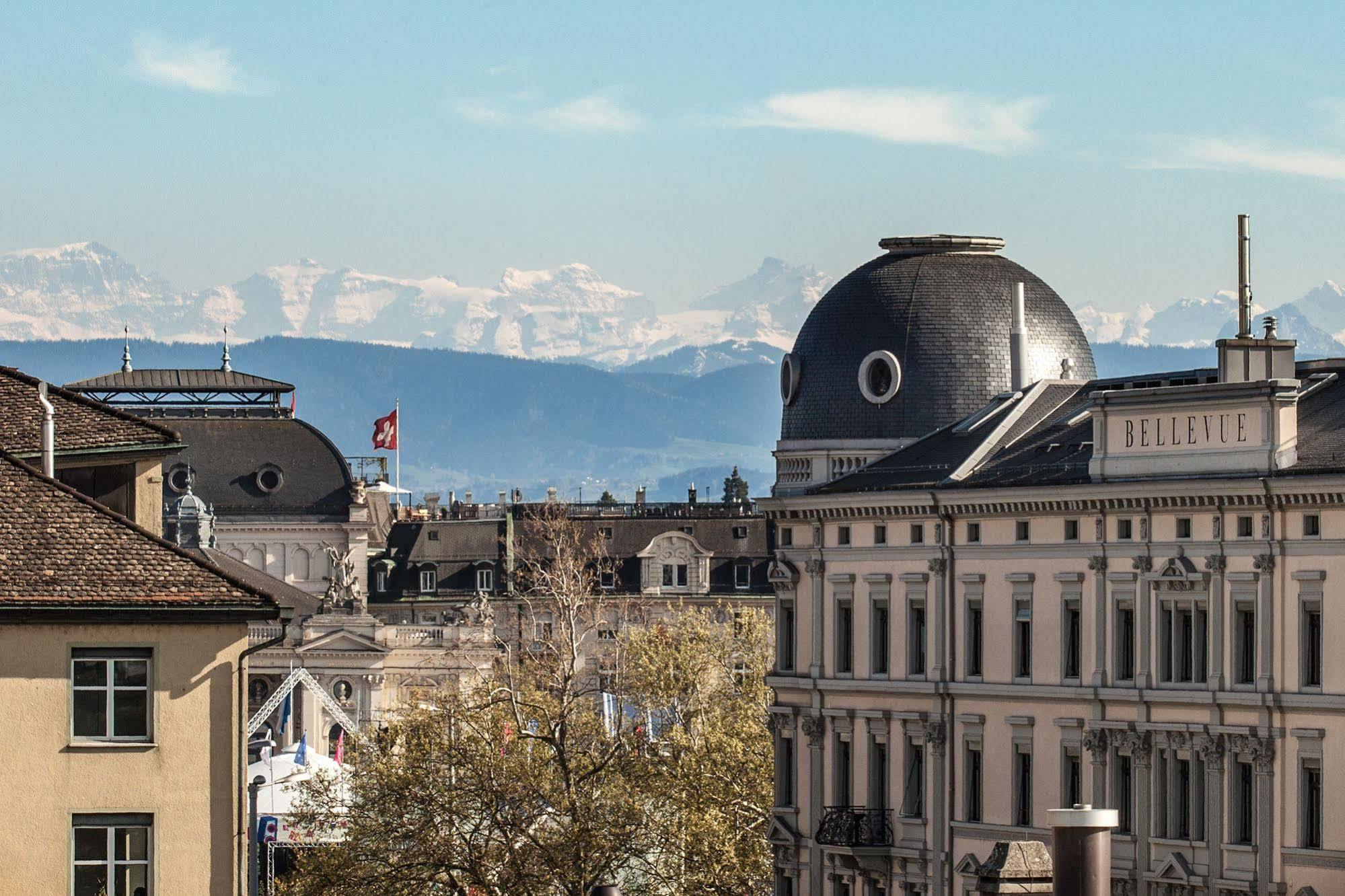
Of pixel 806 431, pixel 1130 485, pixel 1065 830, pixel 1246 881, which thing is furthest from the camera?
pixel 806 431

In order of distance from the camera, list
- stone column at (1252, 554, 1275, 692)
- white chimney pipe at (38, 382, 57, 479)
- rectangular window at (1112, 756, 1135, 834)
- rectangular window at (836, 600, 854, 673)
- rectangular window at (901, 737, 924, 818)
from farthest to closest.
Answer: rectangular window at (836, 600, 854, 673) < rectangular window at (901, 737, 924, 818) < rectangular window at (1112, 756, 1135, 834) < stone column at (1252, 554, 1275, 692) < white chimney pipe at (38, 382, 57, 479)

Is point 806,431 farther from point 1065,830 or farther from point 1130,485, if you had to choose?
point 1065,830

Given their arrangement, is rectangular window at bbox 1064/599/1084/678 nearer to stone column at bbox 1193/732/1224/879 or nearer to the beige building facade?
the beige building facade

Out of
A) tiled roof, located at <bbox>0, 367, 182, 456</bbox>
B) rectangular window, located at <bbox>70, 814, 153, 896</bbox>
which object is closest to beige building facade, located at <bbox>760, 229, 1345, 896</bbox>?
tiled roof, located at <bbox>0, 367, 182, 456</bbox>

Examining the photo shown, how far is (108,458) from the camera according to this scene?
61719 mm

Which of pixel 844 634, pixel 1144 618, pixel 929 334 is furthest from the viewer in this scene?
pixel 929 334

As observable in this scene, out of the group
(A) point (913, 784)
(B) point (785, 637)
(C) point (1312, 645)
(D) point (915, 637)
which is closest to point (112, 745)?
(C) point (1312, 645)

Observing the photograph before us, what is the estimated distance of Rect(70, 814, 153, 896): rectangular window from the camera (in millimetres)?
53219

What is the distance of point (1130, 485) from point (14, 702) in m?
A: 35.0

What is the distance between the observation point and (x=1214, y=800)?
7875 centimetres

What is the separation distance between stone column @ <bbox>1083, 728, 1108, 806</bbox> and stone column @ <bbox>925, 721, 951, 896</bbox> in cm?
644

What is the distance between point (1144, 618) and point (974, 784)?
807 cm

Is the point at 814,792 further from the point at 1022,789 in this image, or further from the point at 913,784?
the point at 1022,789

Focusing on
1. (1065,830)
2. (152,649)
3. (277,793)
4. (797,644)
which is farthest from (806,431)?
(1065,830)
